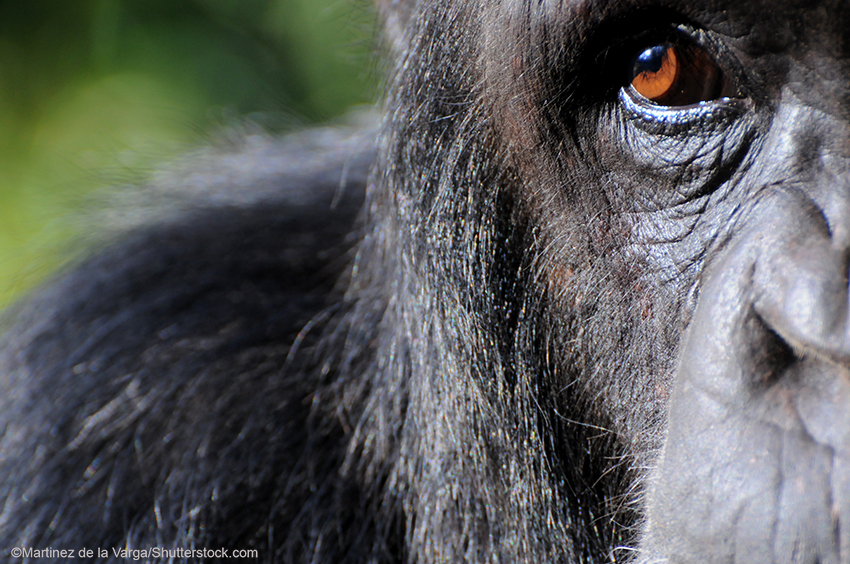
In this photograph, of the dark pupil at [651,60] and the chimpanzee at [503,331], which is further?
the dark pupil at [651,60]

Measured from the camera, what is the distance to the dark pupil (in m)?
1.12

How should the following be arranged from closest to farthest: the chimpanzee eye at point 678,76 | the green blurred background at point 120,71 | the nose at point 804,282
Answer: the nose at point 804,282 → the chimpanzee eye at point 678,76 → the green blurred background at point 120,71

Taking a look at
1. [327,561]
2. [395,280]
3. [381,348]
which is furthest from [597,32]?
[327,561]

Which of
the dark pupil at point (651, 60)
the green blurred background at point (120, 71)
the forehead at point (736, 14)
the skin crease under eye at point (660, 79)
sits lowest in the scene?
the skin crease under eye at point (660, 79)

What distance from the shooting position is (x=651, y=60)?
44.4 inches

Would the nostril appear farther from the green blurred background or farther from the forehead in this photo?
the green blurred background

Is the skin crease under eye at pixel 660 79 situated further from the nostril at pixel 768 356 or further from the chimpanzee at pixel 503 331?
the nostril at pixel 768 356

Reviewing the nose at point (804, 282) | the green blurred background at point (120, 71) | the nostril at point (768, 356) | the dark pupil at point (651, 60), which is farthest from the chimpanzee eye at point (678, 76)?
the green blurred background at point (120, 71)

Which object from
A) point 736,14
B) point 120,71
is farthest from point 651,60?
point 120,71

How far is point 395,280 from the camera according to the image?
5.29ft

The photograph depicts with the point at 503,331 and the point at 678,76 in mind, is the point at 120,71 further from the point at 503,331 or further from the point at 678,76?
the point at 678,76

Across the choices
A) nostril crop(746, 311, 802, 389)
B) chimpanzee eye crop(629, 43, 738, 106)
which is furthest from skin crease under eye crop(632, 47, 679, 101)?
nostril crop(746, 311, 802, 389)

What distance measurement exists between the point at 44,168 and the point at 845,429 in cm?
460

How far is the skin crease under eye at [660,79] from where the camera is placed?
3.66 feet
